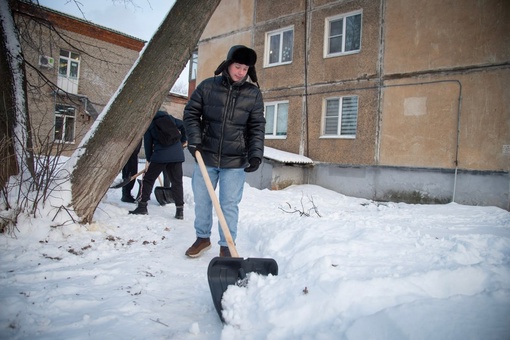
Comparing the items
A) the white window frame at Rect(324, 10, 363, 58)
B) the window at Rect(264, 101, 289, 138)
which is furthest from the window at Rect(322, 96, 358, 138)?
the window at Rect(264, 101, 289, 138)

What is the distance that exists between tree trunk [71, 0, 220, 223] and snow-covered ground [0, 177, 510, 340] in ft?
1.42

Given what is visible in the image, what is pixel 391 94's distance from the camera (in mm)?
8016

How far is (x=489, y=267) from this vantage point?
185 centimetres

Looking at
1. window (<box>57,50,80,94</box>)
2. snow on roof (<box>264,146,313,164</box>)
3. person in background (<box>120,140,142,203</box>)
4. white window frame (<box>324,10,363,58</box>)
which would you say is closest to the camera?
person in background (<box>120,140,142,203</box>)

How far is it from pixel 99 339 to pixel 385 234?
8.10ft

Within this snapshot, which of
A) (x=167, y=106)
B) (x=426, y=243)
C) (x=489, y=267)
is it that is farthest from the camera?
(x=167, y=106)

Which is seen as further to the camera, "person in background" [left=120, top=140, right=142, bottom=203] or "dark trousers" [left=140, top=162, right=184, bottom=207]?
"person in background" [left=120, top=140, right=142, bottom=203]

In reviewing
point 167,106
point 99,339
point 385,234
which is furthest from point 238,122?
point 167,106

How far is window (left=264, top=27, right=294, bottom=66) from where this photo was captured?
1020 cm

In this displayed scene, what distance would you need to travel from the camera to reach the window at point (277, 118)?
10217 millimetres

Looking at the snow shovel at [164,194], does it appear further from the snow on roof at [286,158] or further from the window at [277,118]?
the window at [277,118]

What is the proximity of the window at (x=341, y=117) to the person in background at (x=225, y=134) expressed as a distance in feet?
21.2

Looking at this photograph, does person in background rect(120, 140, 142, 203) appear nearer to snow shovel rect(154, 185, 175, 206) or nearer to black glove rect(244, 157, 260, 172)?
snow shovel rect(154, 185, 175, 206)

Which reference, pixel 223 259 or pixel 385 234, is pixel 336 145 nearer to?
pixel 385 234
